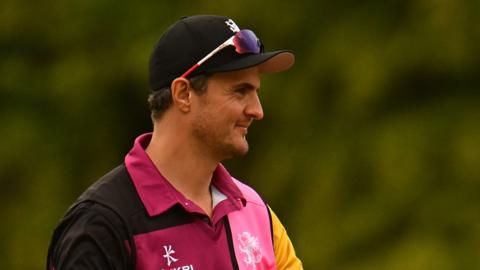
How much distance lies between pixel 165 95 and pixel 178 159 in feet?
0.51

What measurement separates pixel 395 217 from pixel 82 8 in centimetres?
150

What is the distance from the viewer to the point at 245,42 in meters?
3.18

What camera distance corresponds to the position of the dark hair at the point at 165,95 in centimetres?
316

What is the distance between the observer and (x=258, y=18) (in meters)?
5.28

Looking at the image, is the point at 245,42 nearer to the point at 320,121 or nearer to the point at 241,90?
the point at 241,90

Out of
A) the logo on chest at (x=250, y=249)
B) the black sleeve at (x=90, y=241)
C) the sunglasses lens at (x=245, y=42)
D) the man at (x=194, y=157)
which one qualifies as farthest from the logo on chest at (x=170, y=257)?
the sunglasses lens at (x=245, y=42)

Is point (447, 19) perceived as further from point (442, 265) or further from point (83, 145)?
point (83, 145)

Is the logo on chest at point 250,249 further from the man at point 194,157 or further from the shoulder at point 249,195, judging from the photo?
the shoulder at point 249,195


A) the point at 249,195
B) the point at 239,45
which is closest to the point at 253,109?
the point at 239,45

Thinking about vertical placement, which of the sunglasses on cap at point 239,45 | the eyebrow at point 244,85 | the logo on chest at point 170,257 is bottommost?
the logo on chest at point 170,257

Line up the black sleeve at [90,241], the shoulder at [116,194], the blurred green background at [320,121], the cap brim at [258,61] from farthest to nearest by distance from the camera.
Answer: the blurred green background at [320,121] → the cap brim at [258,61] → the shoulder at [116,194] → the black sleeve at [90,241]

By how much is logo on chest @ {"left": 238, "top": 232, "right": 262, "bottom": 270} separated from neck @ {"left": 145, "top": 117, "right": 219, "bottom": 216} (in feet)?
A: 0.35

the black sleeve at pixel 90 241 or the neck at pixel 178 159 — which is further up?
the neck at pixel 178 159

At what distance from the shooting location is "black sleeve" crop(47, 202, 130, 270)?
2.89 metres
